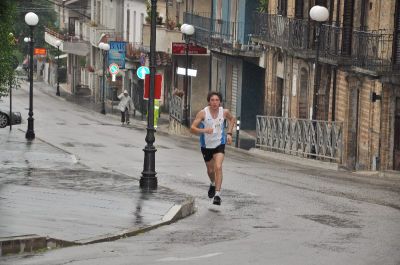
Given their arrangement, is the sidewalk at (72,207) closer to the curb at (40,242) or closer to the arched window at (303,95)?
the curb at (40,242)

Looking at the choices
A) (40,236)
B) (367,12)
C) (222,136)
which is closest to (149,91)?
(222,136)

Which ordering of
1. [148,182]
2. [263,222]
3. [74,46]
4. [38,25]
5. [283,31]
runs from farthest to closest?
[38,25] → [74,46] → [283,31] → [148,182] → [263,222]

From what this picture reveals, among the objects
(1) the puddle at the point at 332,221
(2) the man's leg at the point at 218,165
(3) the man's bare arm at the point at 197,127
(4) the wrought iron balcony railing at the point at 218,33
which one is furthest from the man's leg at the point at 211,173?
(4) the wrought iron balcony railing at the point at 218,33

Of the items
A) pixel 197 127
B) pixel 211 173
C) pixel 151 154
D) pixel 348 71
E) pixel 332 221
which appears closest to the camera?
pixel 332 221

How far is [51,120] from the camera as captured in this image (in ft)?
179

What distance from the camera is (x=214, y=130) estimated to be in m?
18.4

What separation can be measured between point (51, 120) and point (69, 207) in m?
37.5

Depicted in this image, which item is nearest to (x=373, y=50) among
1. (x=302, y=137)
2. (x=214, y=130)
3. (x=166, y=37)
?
(x=302, y=137)

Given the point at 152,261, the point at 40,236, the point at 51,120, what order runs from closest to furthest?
the point at 152,261 → the point at 40,236 → the point at 51,120

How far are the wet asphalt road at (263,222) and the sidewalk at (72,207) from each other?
0.94ft

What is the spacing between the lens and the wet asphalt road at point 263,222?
44.2ft

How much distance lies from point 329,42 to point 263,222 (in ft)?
67.7

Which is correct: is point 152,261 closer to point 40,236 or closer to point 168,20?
point 40,236

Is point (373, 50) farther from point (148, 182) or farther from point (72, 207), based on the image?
point (72, 207)
